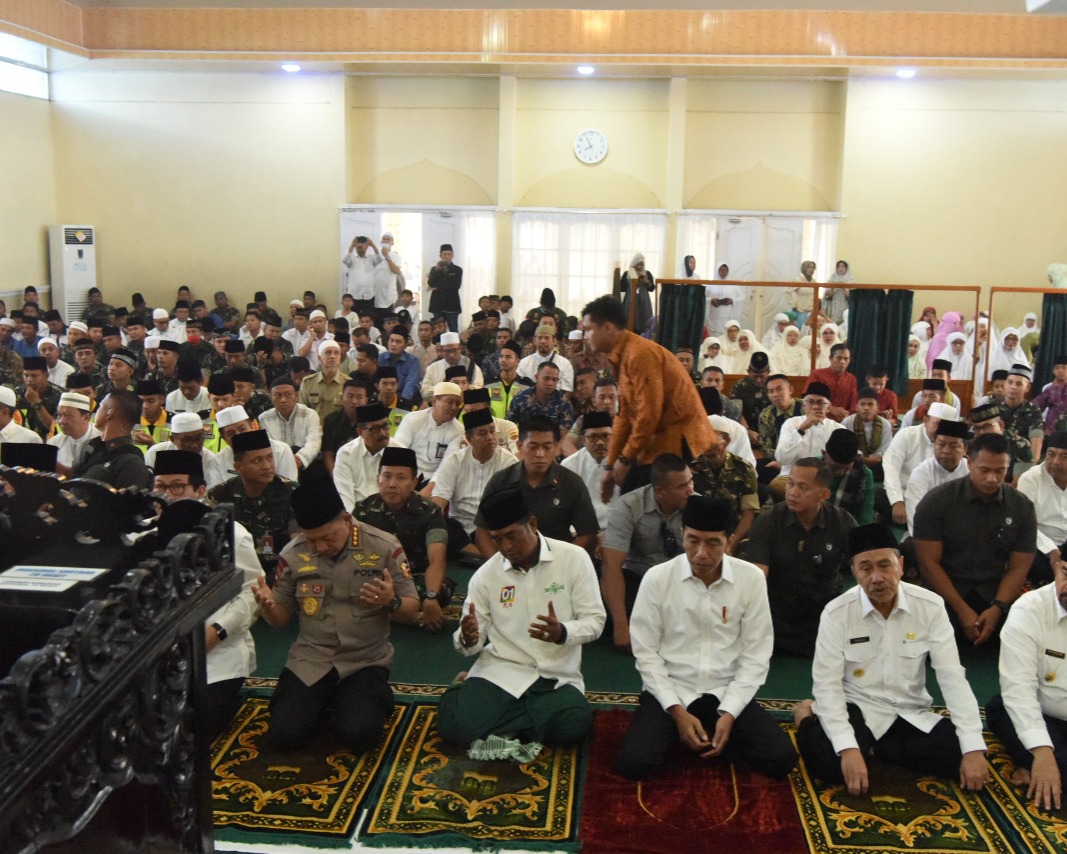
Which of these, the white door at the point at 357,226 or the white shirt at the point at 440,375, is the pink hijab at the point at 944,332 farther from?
the white door at the point at 357,226

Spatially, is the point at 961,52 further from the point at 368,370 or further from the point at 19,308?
the point at 19,308

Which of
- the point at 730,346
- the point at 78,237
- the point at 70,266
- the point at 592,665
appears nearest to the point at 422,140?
the point at 78,237

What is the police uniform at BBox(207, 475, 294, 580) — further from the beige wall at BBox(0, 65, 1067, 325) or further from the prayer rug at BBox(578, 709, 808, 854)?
the beige wall at BBox(0, 65, 1067, 325)

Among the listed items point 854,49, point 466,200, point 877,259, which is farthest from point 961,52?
point 466,200

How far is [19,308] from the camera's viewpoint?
12.8 m

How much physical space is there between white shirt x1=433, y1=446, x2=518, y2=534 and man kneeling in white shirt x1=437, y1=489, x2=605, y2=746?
1.93 m

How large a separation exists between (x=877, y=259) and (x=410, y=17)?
6.49 meters

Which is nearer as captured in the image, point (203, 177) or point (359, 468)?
point (359, 468)

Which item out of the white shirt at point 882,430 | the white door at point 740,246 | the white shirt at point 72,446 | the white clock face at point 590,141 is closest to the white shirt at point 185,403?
the white shirt at point 72,446

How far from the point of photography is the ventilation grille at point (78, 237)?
44.5 feet

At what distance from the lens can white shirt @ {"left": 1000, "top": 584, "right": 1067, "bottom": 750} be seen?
11.2 ft

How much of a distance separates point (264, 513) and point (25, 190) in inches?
406

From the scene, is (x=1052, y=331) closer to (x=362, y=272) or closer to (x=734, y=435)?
(x=734, y=435)

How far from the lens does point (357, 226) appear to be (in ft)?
45.0
